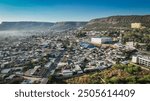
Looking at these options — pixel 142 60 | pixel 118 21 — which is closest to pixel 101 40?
pixel 118 21

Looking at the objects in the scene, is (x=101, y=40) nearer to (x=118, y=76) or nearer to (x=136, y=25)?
(x=136, y=25)

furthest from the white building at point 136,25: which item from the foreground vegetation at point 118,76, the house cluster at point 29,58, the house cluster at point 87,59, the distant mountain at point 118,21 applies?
the house cluster at point 29,58

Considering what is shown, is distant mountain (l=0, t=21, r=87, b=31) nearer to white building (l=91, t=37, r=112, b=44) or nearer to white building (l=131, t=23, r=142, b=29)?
→ white building (l=91, t=37, r=112, b=44)

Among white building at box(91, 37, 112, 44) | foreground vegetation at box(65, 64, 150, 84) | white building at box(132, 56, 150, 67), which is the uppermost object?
white building at box(91, 37, 112, 44)

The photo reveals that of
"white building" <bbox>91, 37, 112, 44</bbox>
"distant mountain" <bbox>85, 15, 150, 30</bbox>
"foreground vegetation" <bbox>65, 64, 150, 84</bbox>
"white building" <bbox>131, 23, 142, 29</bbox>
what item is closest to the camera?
"foreground vegetation" <bbox>65, 64, 150, 84</bbox>

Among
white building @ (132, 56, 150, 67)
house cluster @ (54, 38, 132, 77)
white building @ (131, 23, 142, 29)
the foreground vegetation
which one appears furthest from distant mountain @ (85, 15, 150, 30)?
the foreground vegetation

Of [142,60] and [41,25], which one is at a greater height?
[41,25]

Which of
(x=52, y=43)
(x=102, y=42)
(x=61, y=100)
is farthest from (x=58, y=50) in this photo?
(x=61, y=100)

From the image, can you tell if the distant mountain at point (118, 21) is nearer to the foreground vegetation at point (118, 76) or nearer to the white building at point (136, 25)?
the white building at point (136, 25)

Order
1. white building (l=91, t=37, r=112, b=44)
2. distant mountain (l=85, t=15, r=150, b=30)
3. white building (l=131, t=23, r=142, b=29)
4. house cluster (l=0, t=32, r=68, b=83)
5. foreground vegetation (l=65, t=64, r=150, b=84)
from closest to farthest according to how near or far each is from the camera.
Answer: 1. foreground vegetation (l=65, t=64, r=150, b=84)
2. house cluster (l=0, t=32, r=68, b=83)
3. distant mountain (l=85, t=15, r=150, b=30)
4. white building (l=131, t=23, r=142, b=29)
5. white building (l=91, t=37, r=112, b=44)
